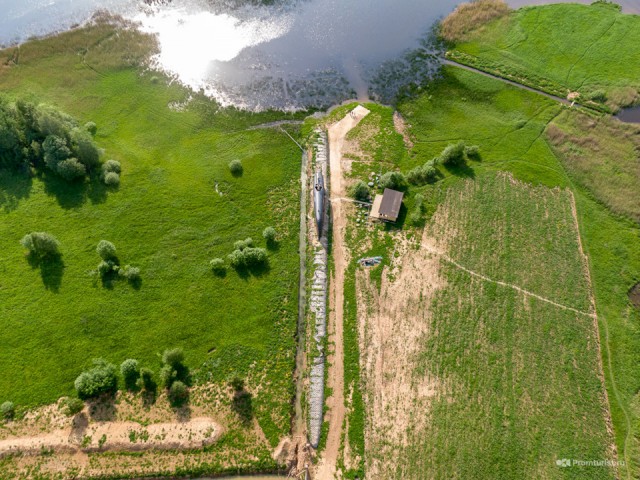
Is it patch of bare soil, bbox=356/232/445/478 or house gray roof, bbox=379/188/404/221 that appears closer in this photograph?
patch of bare soil, bbox=356/232/445/478

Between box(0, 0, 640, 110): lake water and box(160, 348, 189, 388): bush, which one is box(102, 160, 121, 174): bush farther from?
box(160, 348, 189, 388): bush

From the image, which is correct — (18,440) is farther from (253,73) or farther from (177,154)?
(253,73)

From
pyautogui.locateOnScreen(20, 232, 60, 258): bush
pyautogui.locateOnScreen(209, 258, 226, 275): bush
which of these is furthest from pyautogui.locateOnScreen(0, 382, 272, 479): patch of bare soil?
pyautogui.locateOnScreen(20, 232, 60, 258): bush

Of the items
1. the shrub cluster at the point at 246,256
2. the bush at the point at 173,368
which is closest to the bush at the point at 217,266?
the shrub cluster at the point at 246,256

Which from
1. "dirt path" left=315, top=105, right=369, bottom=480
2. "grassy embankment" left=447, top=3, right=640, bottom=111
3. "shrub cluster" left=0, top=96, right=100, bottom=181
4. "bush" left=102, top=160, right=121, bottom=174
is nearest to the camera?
"dirt path" left=315, top=105, right=369, bottom=480

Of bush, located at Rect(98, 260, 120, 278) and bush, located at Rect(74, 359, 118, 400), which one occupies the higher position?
bush, located at Rect(98, 260, 120, 278)

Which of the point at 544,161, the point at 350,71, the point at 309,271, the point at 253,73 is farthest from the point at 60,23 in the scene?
the point at 544,161

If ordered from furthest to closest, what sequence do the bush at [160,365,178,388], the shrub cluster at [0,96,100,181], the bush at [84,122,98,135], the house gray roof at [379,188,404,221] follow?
the bush at [84,122,98,135] < the shrub cluster at [0,96,100,181] < the house gray roof at [379,188,404,221] < the bush at [160,365,178,388]

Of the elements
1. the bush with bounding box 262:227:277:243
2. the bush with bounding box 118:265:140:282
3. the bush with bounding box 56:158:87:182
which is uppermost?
the bush with bounding box 56:158:87:182
